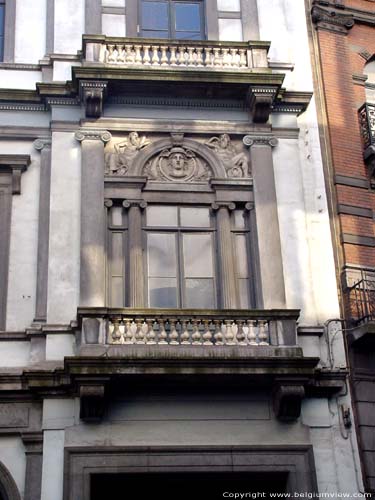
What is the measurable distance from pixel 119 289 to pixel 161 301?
2.65ft

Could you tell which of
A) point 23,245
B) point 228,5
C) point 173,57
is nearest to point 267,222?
point 173,57

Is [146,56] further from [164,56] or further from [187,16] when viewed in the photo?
[187,16]

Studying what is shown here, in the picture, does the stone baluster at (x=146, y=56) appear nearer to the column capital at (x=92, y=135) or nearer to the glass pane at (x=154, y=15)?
the glass pane at (x=154, y=15)

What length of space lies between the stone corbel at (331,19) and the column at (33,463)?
1064 centimetres

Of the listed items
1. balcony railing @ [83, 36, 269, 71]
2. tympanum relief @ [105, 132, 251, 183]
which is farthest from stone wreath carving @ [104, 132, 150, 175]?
balcony railing @ [83, 36, 269, 71]

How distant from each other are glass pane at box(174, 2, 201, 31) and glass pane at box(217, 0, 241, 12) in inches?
20.6

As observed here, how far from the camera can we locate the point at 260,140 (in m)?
16.6

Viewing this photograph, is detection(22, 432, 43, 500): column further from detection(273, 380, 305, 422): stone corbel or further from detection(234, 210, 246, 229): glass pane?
detection(234, 210, 246, 229): glass pane

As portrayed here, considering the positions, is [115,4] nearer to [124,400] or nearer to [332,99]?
[332,99]

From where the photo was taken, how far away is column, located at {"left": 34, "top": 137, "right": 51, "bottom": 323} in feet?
48.9

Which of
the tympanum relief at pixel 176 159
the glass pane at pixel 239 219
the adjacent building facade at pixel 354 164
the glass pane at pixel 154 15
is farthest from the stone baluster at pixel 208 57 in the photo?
the glass pane at pixel 239 219

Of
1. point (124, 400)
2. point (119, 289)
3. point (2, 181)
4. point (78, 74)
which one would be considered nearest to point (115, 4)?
point (78, 74)

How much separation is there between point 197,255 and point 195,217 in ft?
2.64

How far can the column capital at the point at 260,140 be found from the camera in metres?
16.6
